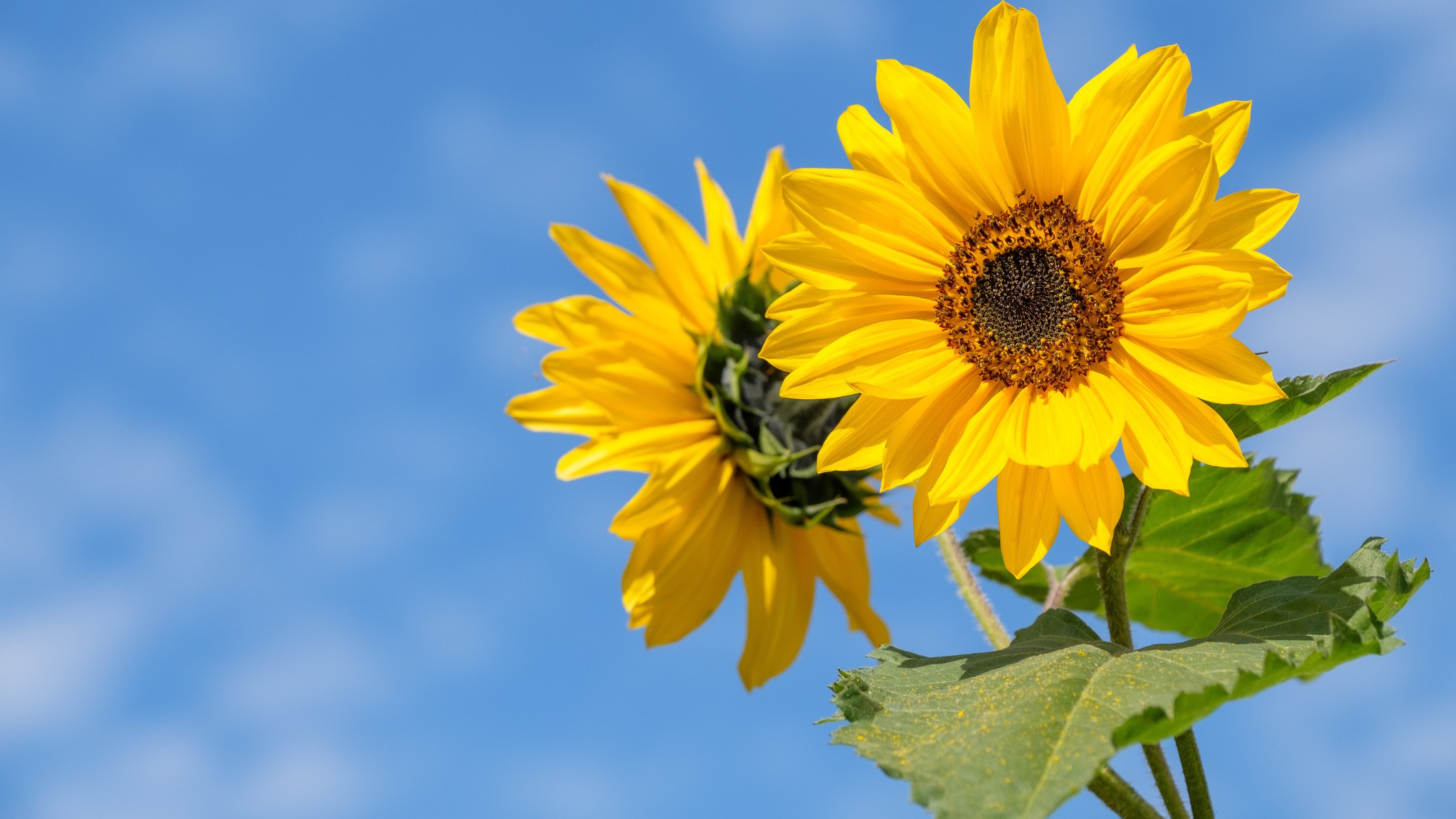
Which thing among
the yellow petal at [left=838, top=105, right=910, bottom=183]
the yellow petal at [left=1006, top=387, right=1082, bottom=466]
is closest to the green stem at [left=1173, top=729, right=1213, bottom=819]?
the yellow petal at [left=1006, top=387, right=1082, bottom=466]

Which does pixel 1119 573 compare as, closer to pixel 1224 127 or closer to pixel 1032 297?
pixel 1032 297

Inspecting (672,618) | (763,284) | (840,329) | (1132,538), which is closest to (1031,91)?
(840,329)

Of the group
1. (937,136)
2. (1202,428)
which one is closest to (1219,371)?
(1202,428)

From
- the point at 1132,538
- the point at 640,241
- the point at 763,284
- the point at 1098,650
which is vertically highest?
the point at 640,241

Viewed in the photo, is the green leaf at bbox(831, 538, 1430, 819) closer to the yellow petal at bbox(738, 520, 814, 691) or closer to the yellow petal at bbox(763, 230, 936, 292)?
the yellow petal at bbox(763, 230, 936, 292)

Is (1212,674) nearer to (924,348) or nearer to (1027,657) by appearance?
(1027,657)

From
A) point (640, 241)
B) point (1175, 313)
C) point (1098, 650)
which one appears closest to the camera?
point (1098, 650)

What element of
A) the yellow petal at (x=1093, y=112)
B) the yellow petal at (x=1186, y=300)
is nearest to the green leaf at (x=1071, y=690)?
the yellow petal at (x=1186, y=300)
